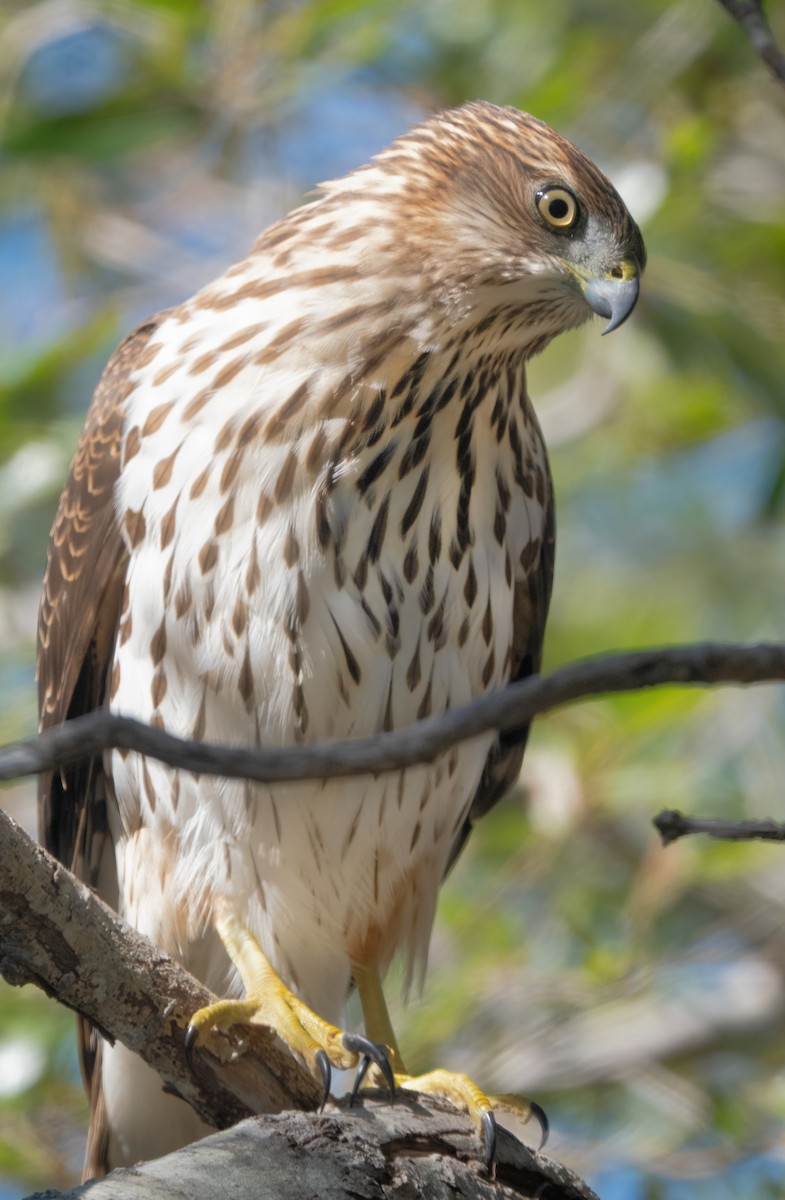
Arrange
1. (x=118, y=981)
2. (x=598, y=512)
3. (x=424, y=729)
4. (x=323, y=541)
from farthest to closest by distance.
Answer: (x=598, y=512)
(x=323, y=541)
(x=118, y=981)
(x=424, y=729)

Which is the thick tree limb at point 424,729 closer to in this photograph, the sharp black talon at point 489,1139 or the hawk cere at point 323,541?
the sharp black talon at point 489,1139

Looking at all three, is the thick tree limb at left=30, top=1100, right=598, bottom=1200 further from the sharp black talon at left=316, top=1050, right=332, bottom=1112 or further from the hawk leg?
the sharp black talon at left=316, top=1050, right=332, bottom=1112

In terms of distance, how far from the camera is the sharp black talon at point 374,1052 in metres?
3.35

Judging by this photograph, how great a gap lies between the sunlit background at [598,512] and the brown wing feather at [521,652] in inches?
53.8

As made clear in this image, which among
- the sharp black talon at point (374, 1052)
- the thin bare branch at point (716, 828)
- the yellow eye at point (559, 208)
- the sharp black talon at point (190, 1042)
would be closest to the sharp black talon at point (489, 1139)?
the sharp black talon at point (374, 1052)

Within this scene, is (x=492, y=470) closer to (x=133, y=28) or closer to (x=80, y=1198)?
(x=80, y=1198)

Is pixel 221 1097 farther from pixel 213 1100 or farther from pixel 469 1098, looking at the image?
pixel 469 1098

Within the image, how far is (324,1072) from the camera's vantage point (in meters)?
3.40

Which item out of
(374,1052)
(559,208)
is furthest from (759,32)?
(374,1052)

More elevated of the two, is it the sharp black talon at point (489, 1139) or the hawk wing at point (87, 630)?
the hawk wing at point (87, 630)

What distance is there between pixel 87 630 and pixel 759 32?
2205 mm

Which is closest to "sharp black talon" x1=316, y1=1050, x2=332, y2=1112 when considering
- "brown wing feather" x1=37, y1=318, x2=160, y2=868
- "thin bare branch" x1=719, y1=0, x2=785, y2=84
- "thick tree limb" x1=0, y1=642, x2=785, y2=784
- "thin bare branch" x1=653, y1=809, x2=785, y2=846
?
"brown wing feather" x1=37, y1=318, x2=160, y2=868

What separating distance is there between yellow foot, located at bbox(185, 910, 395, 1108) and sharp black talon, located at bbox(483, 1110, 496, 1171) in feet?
0.64

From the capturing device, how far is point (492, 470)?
3924 millimetres
